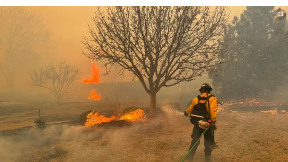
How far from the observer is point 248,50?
1013 inches

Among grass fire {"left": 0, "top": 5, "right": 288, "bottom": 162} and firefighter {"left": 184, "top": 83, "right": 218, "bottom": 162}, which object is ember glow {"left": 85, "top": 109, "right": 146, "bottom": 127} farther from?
firefighter {"left": 184, "top": 83, "right": 218, "bottom": 162}

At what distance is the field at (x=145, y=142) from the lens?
5.91 metres

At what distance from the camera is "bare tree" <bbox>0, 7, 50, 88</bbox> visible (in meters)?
21.5

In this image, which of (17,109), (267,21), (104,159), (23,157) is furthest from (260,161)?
(267,21)

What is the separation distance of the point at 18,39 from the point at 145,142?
23.9 m

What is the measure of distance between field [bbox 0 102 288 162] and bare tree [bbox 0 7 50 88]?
1659 centimetres

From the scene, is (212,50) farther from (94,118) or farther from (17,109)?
(17,109)

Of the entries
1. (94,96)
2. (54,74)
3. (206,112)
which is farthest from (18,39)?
(206,112)

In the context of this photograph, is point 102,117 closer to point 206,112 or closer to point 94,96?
point 206,112

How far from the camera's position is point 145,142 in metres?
7.21

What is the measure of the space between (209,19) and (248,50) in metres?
18.2

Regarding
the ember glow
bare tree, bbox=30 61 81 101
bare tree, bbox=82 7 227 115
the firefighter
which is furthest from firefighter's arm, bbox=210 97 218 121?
bare tree, bbox=30 61 81 101

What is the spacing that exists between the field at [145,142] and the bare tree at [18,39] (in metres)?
16.6

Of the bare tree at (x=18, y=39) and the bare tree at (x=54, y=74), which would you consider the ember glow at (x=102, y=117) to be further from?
the bare tree at (x=18, y=39)
